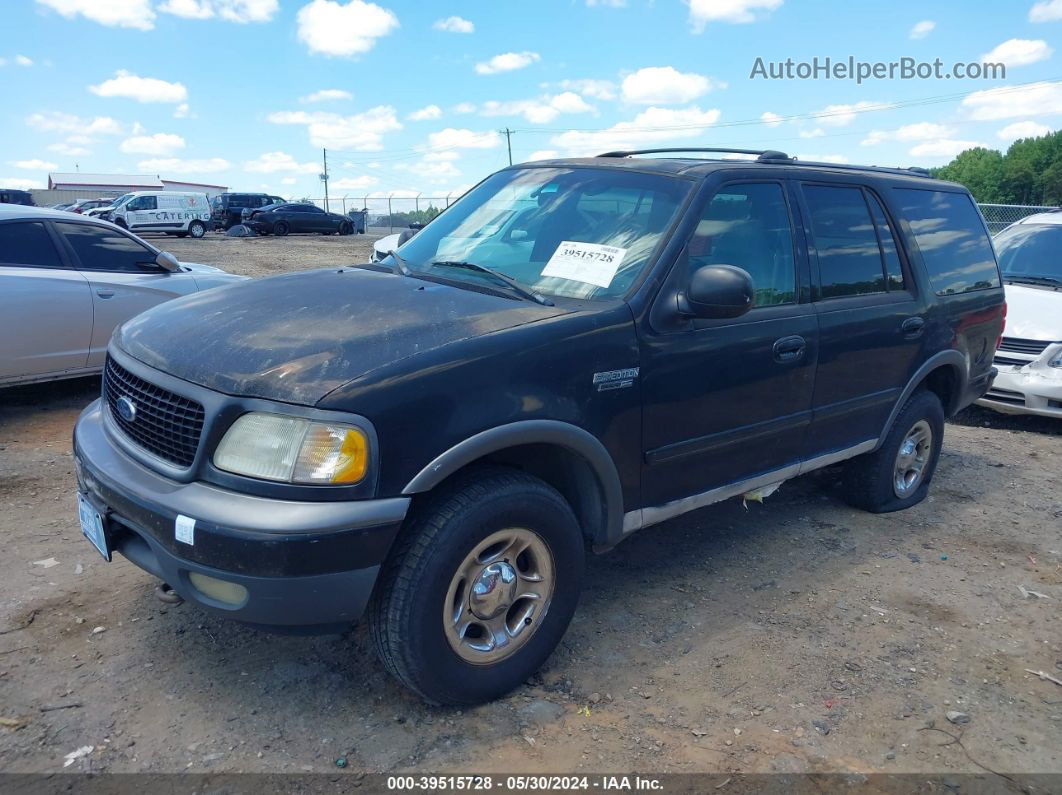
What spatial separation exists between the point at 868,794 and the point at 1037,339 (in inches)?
224

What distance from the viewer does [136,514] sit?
2703mm

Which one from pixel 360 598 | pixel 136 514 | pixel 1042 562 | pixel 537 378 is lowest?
pixel 1042 562

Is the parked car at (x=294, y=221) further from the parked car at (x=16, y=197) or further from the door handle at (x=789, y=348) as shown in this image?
the door handle at (x=789, y=348)

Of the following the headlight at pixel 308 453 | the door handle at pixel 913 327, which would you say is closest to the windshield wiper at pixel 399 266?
the headlight at pixel 308 453

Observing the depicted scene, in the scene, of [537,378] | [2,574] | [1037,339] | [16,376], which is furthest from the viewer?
[1037,339]

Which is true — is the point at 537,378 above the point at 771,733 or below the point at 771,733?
above

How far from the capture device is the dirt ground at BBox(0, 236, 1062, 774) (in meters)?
2.75

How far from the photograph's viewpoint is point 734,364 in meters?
3.57

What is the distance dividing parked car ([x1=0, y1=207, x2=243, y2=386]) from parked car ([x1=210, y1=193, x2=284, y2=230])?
33371 millimetres

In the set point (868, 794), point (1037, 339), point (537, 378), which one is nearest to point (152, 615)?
point (537, 378)

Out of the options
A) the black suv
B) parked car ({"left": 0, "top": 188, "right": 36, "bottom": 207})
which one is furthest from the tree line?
the black suv

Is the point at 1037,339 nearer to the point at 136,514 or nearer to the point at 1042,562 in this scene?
the point at 1042,562

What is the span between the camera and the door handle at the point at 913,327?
14.9 ft

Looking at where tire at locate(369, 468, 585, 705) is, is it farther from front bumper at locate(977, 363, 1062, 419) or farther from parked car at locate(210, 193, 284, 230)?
parked car at locate(210, 193, 284, 230)
